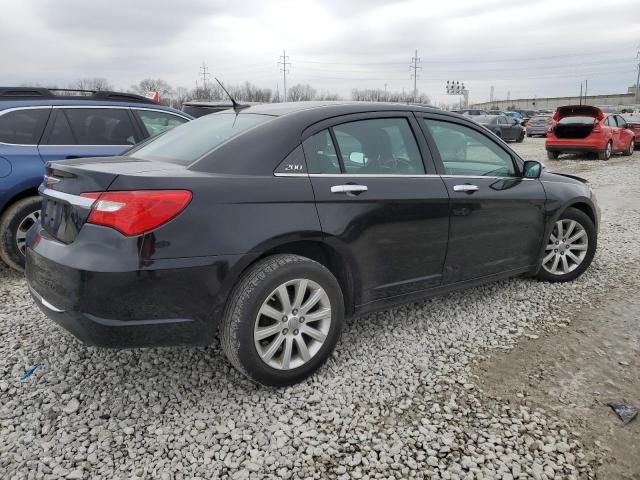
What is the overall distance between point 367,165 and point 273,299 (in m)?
1.05

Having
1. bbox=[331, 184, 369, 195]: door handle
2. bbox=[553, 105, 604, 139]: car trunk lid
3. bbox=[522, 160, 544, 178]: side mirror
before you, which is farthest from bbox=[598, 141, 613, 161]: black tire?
bbox=[331, 184, 369, 195]: door handle

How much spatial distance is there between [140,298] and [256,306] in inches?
22.8

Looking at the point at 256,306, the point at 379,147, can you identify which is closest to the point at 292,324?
the point at 256,306

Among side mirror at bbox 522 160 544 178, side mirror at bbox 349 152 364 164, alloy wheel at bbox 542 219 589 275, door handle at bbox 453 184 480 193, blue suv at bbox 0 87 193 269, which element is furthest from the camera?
blue suv at bbox 0 87 193 269

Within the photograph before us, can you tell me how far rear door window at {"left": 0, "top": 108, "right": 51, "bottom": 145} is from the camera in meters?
4.66

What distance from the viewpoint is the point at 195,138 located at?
3.19m

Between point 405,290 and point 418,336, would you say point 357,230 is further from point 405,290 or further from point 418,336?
point 418,336

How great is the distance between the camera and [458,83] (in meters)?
76.8

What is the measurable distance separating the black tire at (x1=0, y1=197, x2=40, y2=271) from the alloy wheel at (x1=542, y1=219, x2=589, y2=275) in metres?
4.70

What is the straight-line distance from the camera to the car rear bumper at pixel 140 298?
7.75 ft

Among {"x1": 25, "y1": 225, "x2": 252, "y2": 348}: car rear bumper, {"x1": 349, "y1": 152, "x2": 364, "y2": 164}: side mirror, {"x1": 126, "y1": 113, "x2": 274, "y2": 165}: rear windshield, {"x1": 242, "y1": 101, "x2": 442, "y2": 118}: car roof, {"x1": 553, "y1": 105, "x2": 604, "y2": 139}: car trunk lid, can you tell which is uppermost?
{"x1": 553, "y1": 105, "x2": 604, "y2": 139}: car trunk lid

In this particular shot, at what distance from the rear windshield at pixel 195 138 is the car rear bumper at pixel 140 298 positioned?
0.69 meters

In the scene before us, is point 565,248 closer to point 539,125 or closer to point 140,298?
point 140,298

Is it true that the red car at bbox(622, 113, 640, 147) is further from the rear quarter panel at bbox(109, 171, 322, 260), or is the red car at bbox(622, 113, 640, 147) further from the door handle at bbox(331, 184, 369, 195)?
the rear quarter panel at bbox(109, 171, 322, 260)
